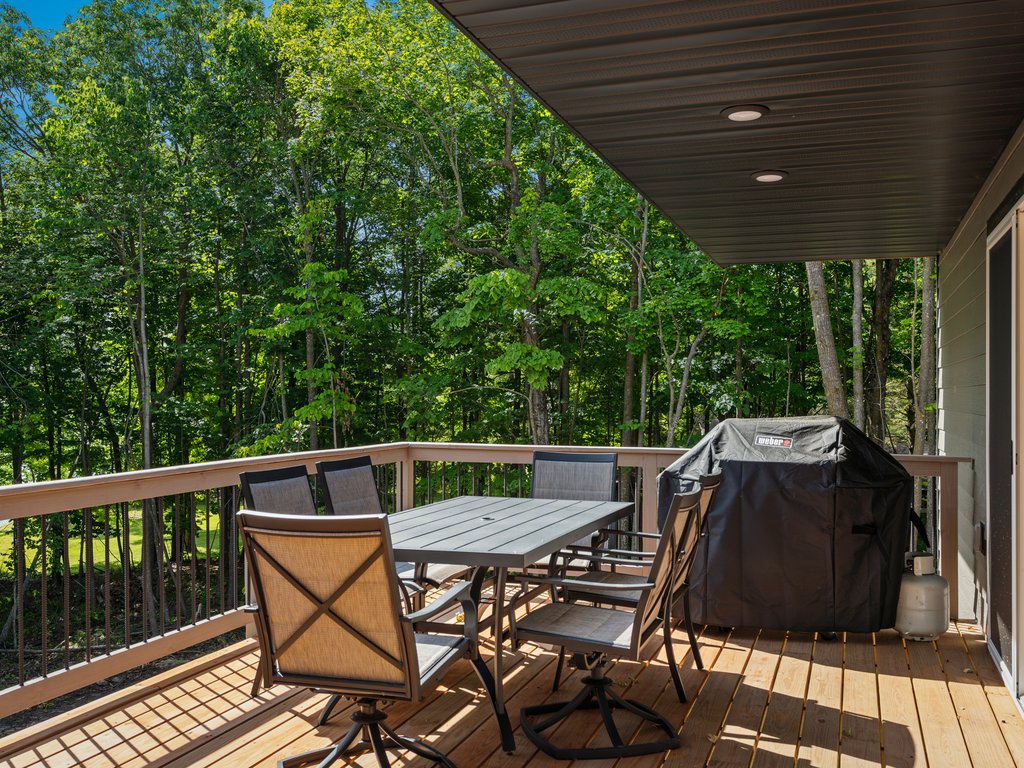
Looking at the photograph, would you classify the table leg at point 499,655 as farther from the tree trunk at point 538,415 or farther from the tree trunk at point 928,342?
the tree trunk at point 538,415

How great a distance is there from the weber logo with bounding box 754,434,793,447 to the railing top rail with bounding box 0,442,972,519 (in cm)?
83

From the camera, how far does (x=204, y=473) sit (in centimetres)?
426

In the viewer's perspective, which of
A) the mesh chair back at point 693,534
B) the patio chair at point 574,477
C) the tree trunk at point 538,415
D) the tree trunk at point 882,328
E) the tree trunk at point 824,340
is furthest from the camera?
the tree trunk at point 538,415

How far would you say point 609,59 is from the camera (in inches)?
120

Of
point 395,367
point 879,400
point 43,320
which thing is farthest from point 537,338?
point 43,320

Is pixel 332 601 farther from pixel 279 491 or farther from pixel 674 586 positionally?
pixel 674 586

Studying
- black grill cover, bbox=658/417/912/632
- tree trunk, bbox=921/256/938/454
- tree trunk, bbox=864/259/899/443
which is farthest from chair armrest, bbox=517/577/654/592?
tree trunk, bbox=864/259/899/443

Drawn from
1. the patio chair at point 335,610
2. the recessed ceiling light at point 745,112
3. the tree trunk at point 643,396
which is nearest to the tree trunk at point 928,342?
the tree trunk at point 643,396

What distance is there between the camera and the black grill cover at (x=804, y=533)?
4566mm

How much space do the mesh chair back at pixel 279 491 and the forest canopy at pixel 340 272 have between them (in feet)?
30.9

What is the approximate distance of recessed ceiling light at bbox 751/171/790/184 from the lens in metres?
4.61

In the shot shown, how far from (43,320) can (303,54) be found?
20.7ft

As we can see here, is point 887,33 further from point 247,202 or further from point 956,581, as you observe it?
point 247,202

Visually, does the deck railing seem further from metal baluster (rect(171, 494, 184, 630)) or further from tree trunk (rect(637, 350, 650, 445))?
tree trunk (rect(637, 350, 650, 445))
